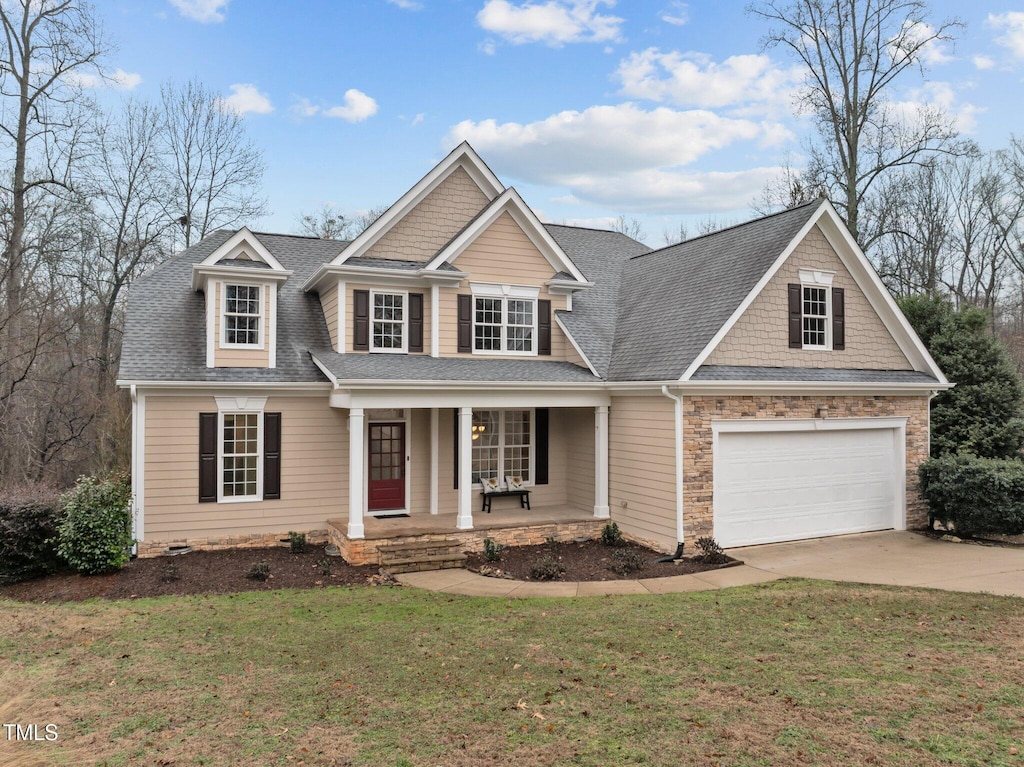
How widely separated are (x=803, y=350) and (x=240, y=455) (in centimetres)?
1196

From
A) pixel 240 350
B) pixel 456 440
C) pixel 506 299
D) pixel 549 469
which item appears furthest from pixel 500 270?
pixel 240 350

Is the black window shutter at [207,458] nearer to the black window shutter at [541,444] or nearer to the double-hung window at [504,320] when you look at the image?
the double-hung window at [504,320]

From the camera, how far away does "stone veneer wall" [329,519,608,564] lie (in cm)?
1205

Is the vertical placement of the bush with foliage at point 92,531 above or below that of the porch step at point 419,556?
above

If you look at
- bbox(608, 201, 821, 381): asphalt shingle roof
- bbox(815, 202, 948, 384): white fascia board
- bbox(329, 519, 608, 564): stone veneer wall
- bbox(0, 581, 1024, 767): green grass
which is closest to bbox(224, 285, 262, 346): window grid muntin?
bbox(329, 519, 608, 564): stone veneer wall

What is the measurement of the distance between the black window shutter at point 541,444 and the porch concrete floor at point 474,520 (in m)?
0.77

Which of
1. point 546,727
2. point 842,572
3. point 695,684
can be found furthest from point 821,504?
point 546,727

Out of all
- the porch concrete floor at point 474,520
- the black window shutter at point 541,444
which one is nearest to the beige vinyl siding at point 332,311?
the porch concrete floor at point 474,520

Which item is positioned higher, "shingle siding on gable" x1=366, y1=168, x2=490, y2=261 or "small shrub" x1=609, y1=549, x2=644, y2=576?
"shingle siding on gable" x1=366, y1=168, x2=490, y2=261

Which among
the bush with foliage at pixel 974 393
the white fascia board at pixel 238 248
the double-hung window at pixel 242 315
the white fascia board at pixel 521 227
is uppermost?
the white fascia board at pixel 521 227

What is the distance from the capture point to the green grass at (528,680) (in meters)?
5.12

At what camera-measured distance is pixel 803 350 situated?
14.2m

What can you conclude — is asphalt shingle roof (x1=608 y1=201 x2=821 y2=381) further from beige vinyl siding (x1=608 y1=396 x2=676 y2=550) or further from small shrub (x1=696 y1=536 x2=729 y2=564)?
small shrub (x1=696 y1=536 x2=729 y2=564)

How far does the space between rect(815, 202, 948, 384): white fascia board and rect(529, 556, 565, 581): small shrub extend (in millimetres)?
9048
